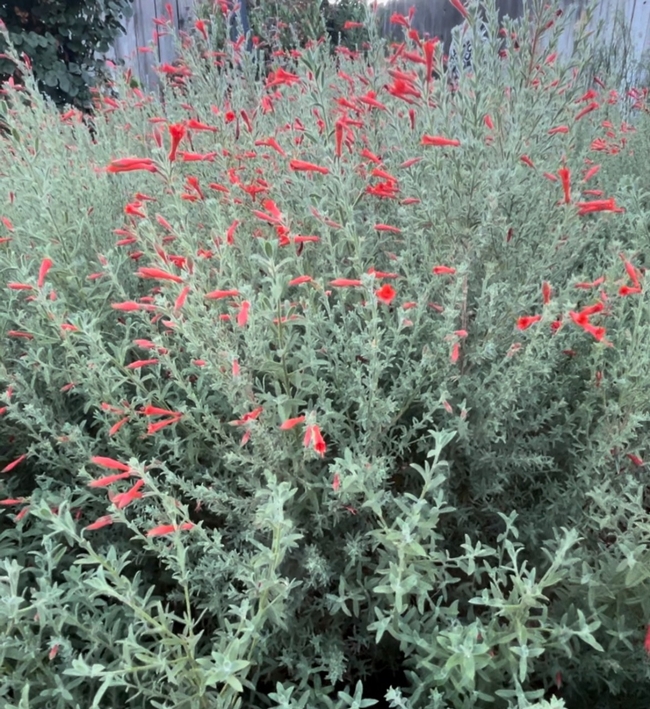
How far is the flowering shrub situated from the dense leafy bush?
17.3ft

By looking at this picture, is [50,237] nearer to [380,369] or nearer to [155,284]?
[155,284]

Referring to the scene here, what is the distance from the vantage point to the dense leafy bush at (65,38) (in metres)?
6.39

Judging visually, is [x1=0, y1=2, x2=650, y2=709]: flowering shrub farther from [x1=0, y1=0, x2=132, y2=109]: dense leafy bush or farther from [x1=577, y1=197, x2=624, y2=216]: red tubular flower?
[x1=0, y1=0, x2=132, y2=109]: dense leafy bush

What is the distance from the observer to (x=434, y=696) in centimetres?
116

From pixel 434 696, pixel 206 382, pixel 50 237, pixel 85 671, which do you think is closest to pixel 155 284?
pixel 50 237

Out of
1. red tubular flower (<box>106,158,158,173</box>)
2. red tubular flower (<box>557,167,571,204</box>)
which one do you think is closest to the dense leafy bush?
red tubular flower (<box>106,158,158,173</box>)

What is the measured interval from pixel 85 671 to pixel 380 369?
30.0 inches

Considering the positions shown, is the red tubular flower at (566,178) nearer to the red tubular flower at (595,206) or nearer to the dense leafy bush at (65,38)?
the red tubular flower at (595,206)

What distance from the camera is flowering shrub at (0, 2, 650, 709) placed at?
121 centimetres

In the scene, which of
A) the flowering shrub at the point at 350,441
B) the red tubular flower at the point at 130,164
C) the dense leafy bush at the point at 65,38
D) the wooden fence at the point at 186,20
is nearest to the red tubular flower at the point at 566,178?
the flowering shrub at the point at 350,441

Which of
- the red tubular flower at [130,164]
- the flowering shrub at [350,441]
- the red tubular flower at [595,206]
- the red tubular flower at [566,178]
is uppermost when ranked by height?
the red tubular flower at [130,164]

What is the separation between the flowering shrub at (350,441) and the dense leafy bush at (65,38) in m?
5.27

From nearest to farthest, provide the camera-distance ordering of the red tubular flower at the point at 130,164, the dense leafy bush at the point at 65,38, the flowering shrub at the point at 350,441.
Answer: the flowering shrub at the point at 350,441, the red tubular flower at the point at 130,164, the dense leafy bush at the point at 65,38

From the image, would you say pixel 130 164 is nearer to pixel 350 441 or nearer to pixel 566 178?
pixel 350 441
